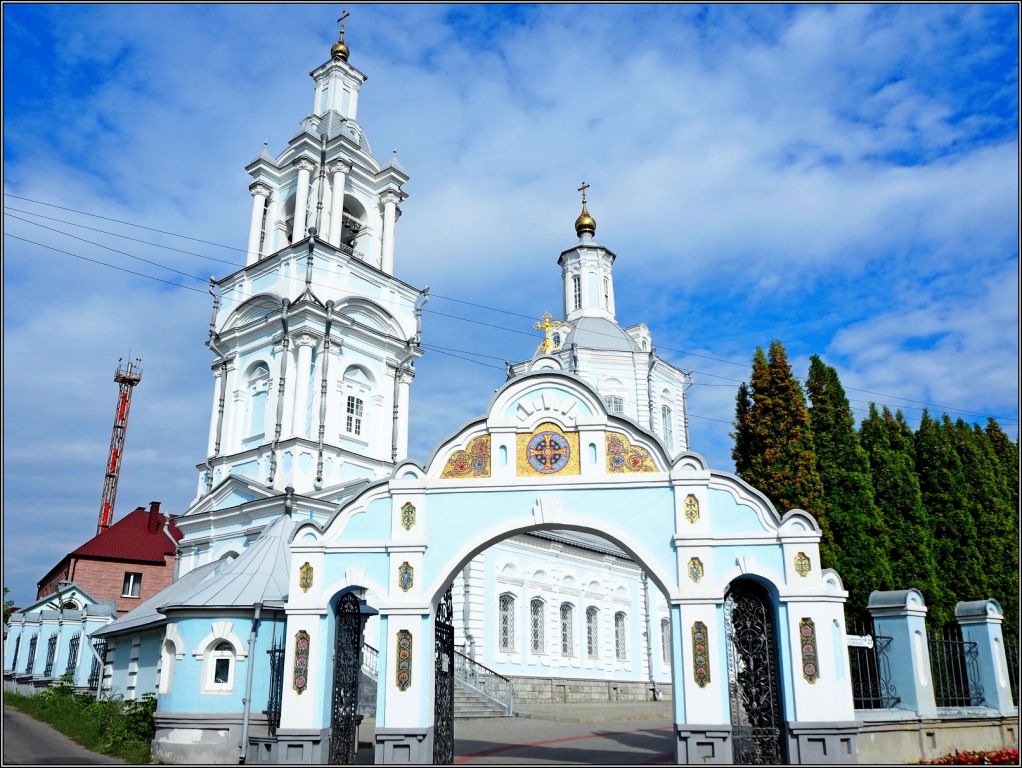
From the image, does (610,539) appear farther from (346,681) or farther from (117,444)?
(117,444)

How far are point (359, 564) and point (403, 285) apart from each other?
18.2 m

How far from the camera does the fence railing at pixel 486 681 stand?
903 inches

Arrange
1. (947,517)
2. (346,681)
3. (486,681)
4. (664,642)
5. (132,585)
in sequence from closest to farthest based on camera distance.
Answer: (346,681) → (947,517) → (486,681) → (664,642) → (132,585)

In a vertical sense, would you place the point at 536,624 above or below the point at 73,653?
above

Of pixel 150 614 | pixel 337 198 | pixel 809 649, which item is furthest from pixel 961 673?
pixel 337 198

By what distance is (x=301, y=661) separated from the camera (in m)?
12.8

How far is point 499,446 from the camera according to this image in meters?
13.5

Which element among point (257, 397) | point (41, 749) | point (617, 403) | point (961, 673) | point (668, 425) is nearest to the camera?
point (961, 673)

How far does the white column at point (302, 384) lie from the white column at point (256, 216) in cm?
467

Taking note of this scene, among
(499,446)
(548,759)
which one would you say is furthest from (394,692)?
(499,446)

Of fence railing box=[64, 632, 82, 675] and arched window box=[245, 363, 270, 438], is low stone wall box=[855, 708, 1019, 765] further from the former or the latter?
fence railing box=[64, 632, 82, 675]

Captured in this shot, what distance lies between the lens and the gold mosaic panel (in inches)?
523

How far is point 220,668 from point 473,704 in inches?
368

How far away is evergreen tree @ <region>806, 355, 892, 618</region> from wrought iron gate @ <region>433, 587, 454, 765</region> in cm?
1023
